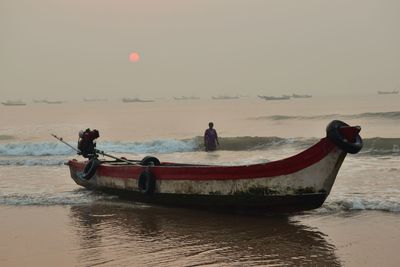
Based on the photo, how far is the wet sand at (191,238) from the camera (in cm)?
647

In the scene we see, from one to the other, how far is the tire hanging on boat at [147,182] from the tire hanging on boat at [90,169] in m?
2.12

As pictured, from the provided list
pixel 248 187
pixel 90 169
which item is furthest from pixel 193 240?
pixel 90 169

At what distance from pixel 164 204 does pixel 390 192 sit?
15.7ft

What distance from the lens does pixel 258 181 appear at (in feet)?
28.3

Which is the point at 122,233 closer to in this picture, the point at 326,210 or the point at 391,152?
the point at 326,210

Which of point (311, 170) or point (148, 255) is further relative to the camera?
point (311, 170)

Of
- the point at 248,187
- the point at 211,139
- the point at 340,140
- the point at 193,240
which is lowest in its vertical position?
the point at 193,240

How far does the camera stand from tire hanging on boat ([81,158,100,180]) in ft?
39.3

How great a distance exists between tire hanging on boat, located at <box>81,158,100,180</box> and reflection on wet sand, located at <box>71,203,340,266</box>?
2104 millimetres

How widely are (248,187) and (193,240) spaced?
68.5 inches

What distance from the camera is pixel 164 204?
10203mm

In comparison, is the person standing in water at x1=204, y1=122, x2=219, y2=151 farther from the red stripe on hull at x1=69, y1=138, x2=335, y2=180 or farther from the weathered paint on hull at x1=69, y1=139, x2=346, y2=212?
the weathered paint on hull at x1=69, y1=139, x2=346, y2=212

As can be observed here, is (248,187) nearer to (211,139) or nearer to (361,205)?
(361,205)

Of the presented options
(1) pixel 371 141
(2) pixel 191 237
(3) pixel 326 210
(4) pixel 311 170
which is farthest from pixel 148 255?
(1) pixel 371 141
